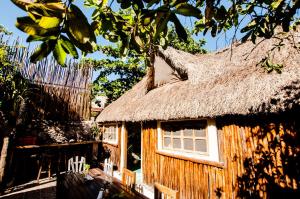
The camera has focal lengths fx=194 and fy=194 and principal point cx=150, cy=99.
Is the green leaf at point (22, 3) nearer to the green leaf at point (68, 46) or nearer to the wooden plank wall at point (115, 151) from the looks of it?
the green leaf at point (68, 46)

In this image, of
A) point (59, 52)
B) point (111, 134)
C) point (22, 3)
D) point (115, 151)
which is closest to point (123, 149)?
point (115, 151)

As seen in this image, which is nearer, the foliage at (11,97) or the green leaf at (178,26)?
the green leaf at (178,26)

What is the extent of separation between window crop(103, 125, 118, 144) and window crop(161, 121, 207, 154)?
4.27m

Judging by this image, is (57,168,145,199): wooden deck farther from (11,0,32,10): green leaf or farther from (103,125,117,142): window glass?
A: (103,125,117,142): window glass

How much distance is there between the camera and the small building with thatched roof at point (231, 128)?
11.5ft

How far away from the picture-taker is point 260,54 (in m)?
5.38

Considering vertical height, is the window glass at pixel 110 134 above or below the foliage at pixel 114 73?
below

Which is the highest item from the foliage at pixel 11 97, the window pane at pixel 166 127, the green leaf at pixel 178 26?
the foliage at pixel 11 97

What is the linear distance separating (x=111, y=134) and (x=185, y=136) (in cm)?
610

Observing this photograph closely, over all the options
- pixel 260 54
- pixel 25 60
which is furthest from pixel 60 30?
pixel 25 60

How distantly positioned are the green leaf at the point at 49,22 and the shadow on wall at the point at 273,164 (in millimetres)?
4006

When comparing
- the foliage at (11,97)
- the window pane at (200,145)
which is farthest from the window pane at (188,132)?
the foliage at (11,97)

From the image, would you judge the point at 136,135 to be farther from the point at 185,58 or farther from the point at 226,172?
the point at 226,172

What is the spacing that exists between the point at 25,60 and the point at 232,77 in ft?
33.2
